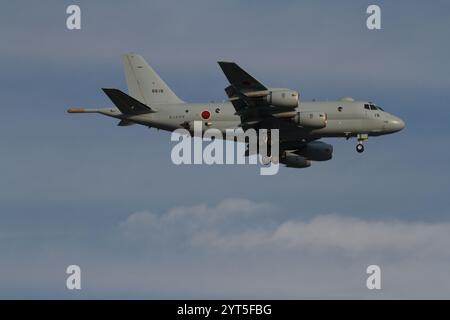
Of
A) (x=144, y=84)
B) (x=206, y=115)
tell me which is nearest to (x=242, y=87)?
(x=206, y=115)

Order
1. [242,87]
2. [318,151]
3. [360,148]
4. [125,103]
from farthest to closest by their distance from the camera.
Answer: [318,151] → [125,103] → [360,148] → [242,87]

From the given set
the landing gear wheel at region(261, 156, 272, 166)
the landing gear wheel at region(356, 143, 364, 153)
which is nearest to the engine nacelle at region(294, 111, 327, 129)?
the landing gear wheel at region(356, 143, 364, 153)

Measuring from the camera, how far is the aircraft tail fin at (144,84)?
340 feet

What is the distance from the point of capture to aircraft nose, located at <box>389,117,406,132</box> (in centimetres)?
9894

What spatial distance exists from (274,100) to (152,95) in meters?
16.0

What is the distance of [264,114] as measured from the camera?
95.9 meters

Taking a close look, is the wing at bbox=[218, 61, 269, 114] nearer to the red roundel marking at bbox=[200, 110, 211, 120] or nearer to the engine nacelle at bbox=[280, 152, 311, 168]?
the red roundel marking at bbox=[200, 110, 211, 120]

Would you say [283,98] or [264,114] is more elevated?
[283,98]

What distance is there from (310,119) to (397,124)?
9320mm

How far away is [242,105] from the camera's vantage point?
95.8 m

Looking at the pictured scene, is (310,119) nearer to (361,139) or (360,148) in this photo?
(361,139)

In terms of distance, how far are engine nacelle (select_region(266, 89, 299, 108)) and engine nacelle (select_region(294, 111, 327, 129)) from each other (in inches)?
83.0
